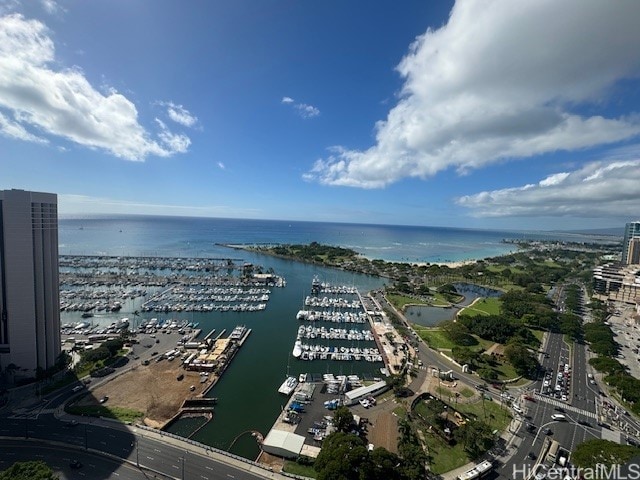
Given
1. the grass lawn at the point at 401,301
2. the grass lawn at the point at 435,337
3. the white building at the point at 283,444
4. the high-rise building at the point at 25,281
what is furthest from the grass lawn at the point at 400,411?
the high-rise building at the point at 25,281

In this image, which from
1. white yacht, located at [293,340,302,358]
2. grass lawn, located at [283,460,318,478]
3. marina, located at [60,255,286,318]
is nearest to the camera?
grass lawn, located at [283,460,318,478]

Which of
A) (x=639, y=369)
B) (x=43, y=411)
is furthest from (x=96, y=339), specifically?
(x=639, y=369)

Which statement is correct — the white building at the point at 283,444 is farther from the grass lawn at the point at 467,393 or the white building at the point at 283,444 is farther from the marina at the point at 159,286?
the marina at the point at 159,286

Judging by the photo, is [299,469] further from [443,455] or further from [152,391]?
[152,391]

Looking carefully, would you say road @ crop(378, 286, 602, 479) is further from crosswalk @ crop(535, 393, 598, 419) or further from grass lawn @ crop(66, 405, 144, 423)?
grass lawn @ crop(66, 405, 144, 423)

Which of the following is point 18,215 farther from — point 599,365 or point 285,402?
point 599,365

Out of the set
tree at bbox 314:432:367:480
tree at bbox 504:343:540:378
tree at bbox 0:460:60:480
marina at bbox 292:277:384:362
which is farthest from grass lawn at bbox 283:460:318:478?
tree at bbox 504:343:540:378
